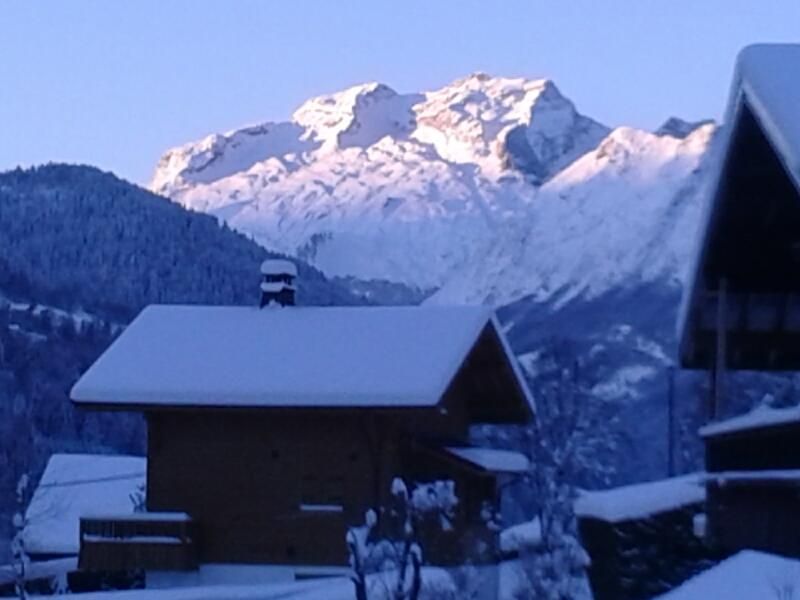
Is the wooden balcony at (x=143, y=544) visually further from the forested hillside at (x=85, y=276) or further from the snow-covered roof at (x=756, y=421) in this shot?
the forested hillside at (x=85, y=276)

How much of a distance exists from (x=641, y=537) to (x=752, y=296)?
4389 mm

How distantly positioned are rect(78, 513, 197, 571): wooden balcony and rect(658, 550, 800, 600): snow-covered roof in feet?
49.9

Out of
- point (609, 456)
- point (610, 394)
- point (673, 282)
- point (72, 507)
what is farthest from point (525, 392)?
point (673, 282)

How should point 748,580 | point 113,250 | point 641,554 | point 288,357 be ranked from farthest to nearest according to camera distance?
point 113,250, point 288,357, point 641,554, point 748,580

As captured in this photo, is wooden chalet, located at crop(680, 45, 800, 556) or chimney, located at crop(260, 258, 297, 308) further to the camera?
chimney, located at crop(260, 258, 297, 308)

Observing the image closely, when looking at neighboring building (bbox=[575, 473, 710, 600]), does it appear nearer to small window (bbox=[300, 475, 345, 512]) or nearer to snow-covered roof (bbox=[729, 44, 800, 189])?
small window (bbox=[300, 475, 345, 512])

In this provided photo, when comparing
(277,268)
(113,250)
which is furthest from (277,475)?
(113,250)

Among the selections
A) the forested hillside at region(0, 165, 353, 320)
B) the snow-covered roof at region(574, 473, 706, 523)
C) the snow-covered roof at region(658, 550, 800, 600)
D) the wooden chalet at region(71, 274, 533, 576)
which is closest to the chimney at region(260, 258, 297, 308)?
the wooden chalet at region(71, 274, 533, 576)

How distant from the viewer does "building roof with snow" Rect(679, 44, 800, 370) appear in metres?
10.5

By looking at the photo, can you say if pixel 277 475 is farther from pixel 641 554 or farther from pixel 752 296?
pixel 752 296

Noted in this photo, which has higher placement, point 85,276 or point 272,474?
point 85,276

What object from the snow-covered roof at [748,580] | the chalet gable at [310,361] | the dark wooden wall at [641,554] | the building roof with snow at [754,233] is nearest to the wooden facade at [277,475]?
the chalet gable at [310,361]

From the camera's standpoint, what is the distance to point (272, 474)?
26.7 m

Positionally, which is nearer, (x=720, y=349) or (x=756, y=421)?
(x=756, y=421)
